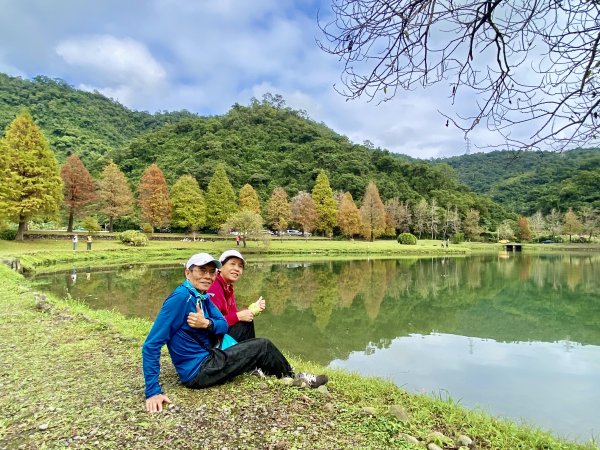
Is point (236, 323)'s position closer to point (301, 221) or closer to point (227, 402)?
point (227, 402)

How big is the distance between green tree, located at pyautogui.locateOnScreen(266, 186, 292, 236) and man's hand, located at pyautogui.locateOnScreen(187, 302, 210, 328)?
47.0 meters

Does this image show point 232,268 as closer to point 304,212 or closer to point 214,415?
point 214,415

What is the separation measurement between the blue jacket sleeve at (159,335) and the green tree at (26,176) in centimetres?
2931

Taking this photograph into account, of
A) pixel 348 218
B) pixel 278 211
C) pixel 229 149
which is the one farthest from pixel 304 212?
pixel 229 149

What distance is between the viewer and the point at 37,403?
3.70 m

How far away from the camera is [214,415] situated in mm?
3420

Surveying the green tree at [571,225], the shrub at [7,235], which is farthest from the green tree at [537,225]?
the shrub at [7,235]

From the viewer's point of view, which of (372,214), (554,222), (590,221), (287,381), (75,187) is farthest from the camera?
(554,222)

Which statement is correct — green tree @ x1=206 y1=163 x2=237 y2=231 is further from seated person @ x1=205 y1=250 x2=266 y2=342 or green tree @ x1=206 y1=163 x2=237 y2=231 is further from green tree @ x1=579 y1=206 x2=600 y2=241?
green tree @ x1=579 y1=206 x2=600 y2=241

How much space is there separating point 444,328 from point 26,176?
100 feet

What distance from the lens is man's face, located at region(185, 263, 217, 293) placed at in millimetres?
3805

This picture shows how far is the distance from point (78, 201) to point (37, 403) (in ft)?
125

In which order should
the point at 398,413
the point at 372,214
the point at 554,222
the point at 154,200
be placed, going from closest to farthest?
the point at 398,413
the point at 154,200
the point at 372,214
the point at 554,222

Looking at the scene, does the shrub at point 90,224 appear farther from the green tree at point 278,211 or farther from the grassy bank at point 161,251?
the green tree at point 278,211
